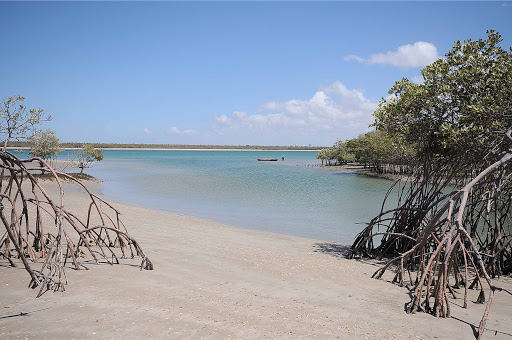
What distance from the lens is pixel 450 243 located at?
20.3ft

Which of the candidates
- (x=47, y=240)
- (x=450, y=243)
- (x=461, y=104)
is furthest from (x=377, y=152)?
(x=47, y=240)

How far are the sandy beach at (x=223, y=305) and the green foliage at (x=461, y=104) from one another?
3.11 meters

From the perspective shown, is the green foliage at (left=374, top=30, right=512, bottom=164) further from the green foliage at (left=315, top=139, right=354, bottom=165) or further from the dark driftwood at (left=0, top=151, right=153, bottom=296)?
the green foliage at (left=315, top=139, right=354, bottom=165)

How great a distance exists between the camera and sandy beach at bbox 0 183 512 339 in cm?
502

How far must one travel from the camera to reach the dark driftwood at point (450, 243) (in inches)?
237

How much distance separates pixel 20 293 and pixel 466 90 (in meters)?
9.00

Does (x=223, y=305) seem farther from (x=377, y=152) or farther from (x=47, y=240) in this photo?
(x=377, y=152)

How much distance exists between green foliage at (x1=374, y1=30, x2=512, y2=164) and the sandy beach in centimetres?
311

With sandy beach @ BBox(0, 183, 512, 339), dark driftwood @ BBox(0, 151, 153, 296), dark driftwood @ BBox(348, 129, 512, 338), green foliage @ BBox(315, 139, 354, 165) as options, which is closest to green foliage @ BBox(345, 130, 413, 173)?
green foliage @ BBox(315, 139, 354, 165)

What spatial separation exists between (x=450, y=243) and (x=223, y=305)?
3732 mm

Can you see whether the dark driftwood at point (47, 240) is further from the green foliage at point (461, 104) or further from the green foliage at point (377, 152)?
the green foliage at point (377, 152)

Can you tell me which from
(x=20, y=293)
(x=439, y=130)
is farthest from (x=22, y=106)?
(x=439, y=130)

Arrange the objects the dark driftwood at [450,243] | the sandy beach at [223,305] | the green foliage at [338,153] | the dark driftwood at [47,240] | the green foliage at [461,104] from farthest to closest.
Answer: the green foliage at [338,153]
the green foliage at [461,104]
the dark driftwood at [450,243]
the dark driftwood at [47,240]
the sandy beach at [223,305]

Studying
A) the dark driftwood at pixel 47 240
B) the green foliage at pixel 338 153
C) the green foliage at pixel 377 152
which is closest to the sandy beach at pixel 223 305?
the dark driftwood at pixel 47 240
